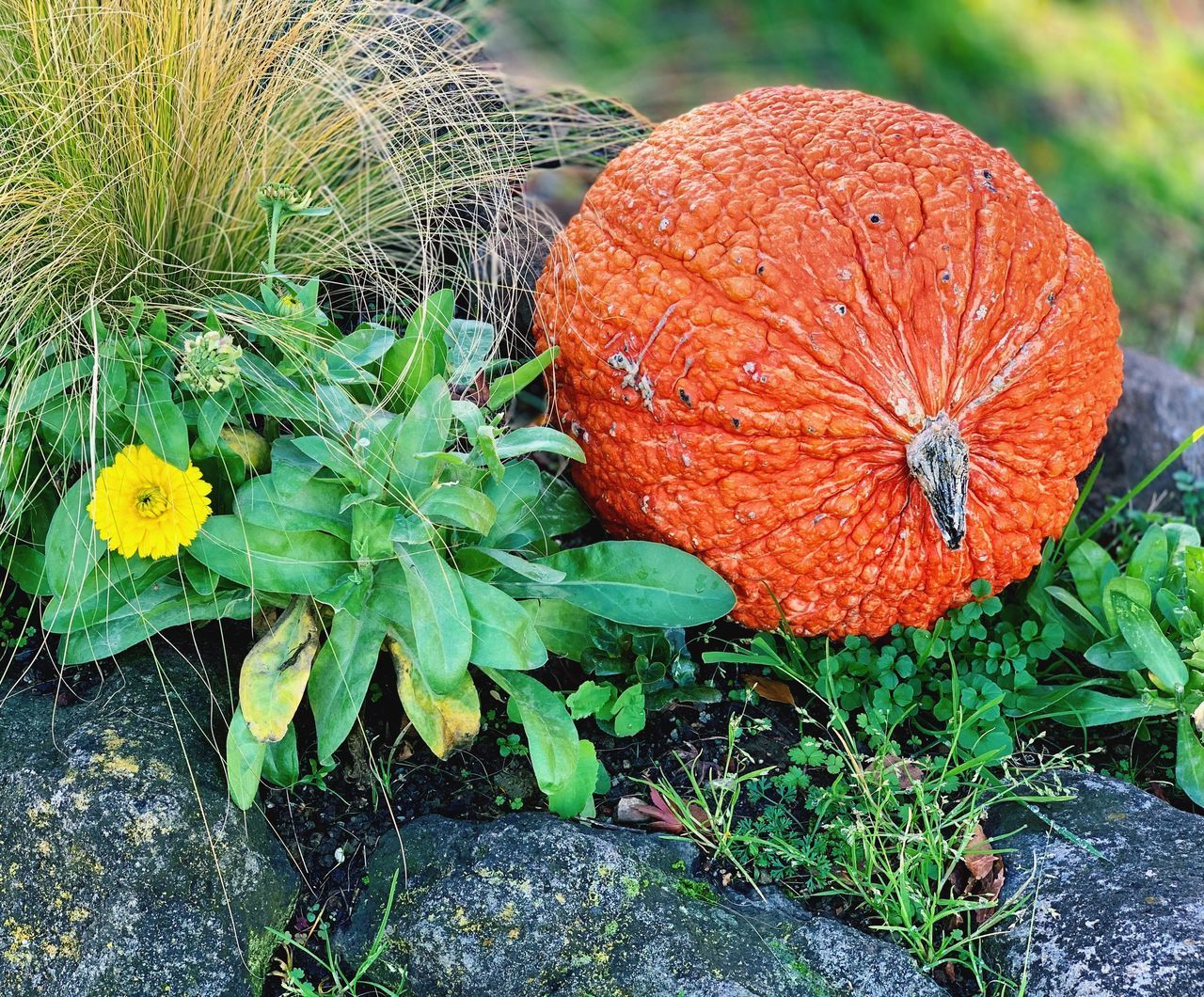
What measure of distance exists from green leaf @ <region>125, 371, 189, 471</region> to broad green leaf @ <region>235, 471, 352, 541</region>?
0.12 m

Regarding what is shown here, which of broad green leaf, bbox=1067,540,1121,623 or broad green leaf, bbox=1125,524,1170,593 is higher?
broad green leaf, bbox=1125,524,1170,593

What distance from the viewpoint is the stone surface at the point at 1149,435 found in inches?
119

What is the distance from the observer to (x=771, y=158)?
7.51 ft

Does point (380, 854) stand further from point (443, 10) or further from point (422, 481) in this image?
point (443, 10)

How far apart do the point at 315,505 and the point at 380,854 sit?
612mm

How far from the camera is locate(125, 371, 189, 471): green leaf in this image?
2.00m

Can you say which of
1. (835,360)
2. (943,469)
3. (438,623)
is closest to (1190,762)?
(943,469)

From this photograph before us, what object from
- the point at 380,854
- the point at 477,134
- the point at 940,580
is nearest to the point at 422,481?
the point at 380,854

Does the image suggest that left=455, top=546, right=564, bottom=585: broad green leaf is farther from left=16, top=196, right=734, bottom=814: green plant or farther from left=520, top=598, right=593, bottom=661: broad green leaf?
left=520, top=598, right=593, bottom=661: broad green leaf

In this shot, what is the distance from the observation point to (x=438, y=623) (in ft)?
6.44

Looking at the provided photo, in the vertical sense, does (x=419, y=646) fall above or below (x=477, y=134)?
below

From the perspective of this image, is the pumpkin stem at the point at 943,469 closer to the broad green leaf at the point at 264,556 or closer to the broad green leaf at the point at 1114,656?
the broad green leaf at the point at 1114,656

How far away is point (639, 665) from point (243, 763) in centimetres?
73

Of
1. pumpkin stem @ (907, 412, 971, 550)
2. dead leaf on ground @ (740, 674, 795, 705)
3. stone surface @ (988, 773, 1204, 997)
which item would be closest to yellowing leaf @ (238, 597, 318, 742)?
dead leaf on ground @ (740, 674, 795, 705)
